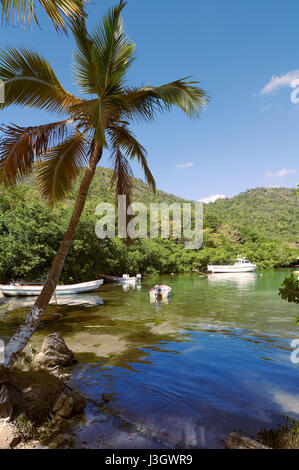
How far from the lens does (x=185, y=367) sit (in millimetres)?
8258

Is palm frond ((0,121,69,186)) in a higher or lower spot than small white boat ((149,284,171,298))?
higher

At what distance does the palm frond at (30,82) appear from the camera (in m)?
5.45

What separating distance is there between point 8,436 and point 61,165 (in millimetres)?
5152

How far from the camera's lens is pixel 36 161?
6.67 meters

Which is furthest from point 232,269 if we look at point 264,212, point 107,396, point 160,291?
point 264,212

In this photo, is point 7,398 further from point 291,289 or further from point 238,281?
point 238,281

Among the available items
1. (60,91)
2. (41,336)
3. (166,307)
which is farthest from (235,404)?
(166,307)

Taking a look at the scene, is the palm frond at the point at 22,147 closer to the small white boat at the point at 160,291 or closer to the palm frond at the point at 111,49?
the palm frond at the point at 111,49

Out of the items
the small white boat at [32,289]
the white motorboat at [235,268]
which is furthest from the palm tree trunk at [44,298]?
the white motorboat at [235,268]

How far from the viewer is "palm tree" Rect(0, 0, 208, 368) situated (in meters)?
5.50

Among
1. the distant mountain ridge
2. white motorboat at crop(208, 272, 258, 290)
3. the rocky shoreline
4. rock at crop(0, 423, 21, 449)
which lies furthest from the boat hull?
rock at crop(0, 423, 21, 449)

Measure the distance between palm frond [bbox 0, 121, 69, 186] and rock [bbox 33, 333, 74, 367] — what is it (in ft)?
13.4

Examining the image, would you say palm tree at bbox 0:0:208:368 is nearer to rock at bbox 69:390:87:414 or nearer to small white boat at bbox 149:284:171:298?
rock at bbox 69:390:87:414

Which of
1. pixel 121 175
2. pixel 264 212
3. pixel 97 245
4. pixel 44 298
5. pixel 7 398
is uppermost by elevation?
pixel 264 212
